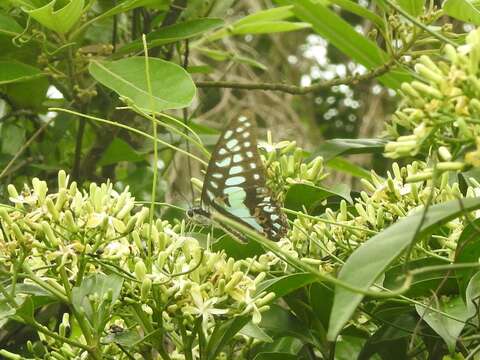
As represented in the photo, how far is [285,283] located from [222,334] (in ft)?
0.32

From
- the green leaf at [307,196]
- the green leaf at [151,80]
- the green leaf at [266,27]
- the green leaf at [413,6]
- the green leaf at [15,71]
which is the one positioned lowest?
the green leaf at [307,196]

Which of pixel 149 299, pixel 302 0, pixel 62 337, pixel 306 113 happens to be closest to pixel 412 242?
pixel 149 299

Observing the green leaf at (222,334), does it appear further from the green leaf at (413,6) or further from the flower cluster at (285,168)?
the green leaf at (413,6)

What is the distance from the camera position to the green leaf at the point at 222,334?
1.11 m

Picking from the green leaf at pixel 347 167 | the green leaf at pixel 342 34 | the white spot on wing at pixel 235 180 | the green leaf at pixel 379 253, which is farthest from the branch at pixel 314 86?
the green leaf at pixel 379 253

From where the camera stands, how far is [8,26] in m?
1.62

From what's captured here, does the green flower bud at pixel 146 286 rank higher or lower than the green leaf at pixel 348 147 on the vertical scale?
higher

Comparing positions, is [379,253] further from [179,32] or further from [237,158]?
[179,32]

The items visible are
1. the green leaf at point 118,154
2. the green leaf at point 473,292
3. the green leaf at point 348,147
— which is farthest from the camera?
the green leaf at point 118,154

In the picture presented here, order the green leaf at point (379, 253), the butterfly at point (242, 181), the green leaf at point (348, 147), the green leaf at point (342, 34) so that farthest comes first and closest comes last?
the green leaf at point (342, 34)
the green leaf at point (348, 147)
the butterfly at point (242, 181)
the green leaf at point (379, 253)

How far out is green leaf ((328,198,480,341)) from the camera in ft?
2.75

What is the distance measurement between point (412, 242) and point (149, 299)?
363 mm

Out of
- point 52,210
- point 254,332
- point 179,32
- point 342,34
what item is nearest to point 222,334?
point 254,332

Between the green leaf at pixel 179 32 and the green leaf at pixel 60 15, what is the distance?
162 millimetres
